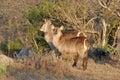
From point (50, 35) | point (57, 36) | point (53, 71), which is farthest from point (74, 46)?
point (53, 71)

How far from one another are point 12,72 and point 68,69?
50.0 inches

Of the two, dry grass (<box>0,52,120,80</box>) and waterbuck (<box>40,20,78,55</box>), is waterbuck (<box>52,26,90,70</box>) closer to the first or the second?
waterbuck (<box>40,20,78,55</box>)

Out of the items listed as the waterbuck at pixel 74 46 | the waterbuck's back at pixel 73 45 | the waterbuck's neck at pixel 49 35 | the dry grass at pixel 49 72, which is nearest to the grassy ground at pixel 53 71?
the dry grass at pixel 49 72

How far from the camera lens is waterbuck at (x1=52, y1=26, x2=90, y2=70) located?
10.8m

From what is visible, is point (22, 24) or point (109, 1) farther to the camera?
point (22, 24)

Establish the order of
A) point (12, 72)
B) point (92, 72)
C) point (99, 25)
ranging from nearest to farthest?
1. point (12, 72)
2. point (92, 72)
3. point (99, 25)

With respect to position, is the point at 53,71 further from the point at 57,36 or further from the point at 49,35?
the point at 49,35

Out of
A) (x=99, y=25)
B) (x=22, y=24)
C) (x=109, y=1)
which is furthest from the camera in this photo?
(x=22, y=24)

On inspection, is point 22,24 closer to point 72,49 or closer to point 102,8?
point 102,8

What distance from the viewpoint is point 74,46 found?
10.8 m

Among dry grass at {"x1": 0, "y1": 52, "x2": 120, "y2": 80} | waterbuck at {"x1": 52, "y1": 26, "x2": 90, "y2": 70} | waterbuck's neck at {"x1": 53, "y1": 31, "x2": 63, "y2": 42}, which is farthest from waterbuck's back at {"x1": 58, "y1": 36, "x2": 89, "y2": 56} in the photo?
dry grass at {"x1": 0, "y1": 52, "x2": 120, "y2": 80}

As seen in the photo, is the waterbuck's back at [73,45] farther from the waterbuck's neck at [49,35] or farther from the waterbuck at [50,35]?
the waterbuck's neck at [49,35]

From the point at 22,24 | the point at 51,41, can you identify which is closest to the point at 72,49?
the point at 51,41

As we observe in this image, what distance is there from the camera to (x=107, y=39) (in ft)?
45.4
